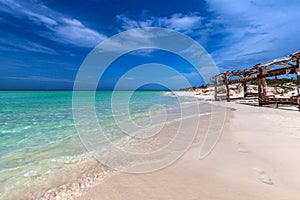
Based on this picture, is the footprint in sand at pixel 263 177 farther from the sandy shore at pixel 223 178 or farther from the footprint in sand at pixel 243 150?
the footprint in sand at pixel 243 150

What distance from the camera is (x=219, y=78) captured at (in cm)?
1916

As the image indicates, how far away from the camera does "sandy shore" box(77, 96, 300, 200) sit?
210 cm

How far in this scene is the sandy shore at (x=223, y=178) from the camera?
210 centimetres

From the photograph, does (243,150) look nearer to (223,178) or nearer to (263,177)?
(263,177)

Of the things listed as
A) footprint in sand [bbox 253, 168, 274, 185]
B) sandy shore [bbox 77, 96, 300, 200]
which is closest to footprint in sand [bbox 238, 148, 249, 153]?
sandy shore [bbox 77, 96, 300, 200]

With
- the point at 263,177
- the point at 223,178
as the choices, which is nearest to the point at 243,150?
the point at 263,177

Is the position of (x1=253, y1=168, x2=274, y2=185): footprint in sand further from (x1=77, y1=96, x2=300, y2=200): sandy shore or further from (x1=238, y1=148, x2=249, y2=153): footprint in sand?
(x1=238, y1=148, x2=249, y2=153): footprint in sand

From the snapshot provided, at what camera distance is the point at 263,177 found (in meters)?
2.42

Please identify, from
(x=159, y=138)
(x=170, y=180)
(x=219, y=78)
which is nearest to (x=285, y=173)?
(x=170, y=180)

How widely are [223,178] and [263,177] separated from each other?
0.59 metres

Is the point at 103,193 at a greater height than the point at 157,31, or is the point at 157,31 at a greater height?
the point at 157,31

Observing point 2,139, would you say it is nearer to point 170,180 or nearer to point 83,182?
point 83,182

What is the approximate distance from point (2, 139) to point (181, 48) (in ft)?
26.7

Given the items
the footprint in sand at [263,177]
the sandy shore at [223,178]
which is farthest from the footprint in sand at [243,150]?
the footprint in sand at [263,177]
